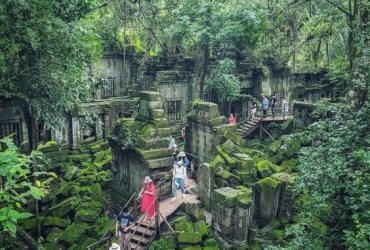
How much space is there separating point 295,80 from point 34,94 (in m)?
24.1

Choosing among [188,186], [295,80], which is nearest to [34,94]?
[188,186]

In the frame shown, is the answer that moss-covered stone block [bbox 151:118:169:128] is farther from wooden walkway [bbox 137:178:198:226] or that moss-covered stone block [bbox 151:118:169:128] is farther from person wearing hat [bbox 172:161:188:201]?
wooden walkway [bbox 137:178:198:226]

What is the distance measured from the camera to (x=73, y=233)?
13.2 m

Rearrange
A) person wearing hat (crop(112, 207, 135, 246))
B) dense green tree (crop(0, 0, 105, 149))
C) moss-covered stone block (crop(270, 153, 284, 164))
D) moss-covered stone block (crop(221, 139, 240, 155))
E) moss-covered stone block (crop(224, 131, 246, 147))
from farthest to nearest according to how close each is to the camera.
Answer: moss-covered stone block (crop(270, 153, 284, 164)), moss-covered stone block (crop(224, 131, 246, 147)), moss-covered stone block (crop(221, 139, 240, 155)), person wearing hat (crop(112, 207, 135, 246)), dense green tree (crop(0, 0, 105, 149))

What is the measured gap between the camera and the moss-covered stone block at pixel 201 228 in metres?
12.1

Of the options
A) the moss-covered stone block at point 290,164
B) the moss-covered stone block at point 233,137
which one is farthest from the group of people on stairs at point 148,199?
the moss-covered stone block at point 290,164

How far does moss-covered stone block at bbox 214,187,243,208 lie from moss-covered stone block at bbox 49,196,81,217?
596 cm

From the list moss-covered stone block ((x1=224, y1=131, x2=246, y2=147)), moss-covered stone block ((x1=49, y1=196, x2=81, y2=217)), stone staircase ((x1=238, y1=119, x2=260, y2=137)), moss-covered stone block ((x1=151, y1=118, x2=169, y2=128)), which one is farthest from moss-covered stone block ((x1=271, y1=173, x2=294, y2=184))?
stone staircase ((x1=238, y1=119, x2=260, y2=137))

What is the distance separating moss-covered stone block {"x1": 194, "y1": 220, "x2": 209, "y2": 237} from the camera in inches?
477

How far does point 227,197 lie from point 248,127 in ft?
45.3

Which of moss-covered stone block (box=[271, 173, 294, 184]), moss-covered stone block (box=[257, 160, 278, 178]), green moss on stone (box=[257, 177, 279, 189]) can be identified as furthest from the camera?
moss-covered stone block (box=[257, 160, 278, 178])

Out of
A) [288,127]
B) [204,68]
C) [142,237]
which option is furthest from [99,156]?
[288,127]

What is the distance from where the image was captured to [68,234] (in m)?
13.1

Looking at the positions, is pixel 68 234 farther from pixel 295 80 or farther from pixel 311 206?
pixel 295 80
